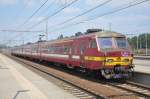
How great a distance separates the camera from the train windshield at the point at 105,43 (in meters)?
19.1

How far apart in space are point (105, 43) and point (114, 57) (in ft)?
3.95

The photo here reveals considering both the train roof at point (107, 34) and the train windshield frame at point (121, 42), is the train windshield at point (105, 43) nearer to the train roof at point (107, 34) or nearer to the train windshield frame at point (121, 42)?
the train roof at point (107, 34)

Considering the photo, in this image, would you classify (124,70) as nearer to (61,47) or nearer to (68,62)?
(68,62)

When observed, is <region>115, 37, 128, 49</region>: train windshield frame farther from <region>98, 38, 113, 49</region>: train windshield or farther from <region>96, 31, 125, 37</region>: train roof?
<region>98, 38, 113, 49</region>: train windshield

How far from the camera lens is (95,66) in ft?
61.7

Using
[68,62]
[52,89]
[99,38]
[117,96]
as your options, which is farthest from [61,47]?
[117,96]

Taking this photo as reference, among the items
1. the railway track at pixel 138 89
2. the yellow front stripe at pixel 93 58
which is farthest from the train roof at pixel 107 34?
the railway track at pixel 138 89

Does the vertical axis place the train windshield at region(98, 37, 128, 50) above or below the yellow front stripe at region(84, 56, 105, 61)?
above

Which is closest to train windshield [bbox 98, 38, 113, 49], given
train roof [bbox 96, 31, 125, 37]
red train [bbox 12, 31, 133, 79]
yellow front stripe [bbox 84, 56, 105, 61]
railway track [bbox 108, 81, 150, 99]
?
red train [bbox 12, 31, 133, 79]

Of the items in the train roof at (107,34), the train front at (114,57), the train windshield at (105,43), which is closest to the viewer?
the train front at (114,57)

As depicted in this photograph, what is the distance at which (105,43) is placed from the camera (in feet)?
63.1

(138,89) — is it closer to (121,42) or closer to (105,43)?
(105,43)

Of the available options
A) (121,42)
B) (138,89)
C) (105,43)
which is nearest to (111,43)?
(105,43)

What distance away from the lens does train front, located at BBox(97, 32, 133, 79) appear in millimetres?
18375
